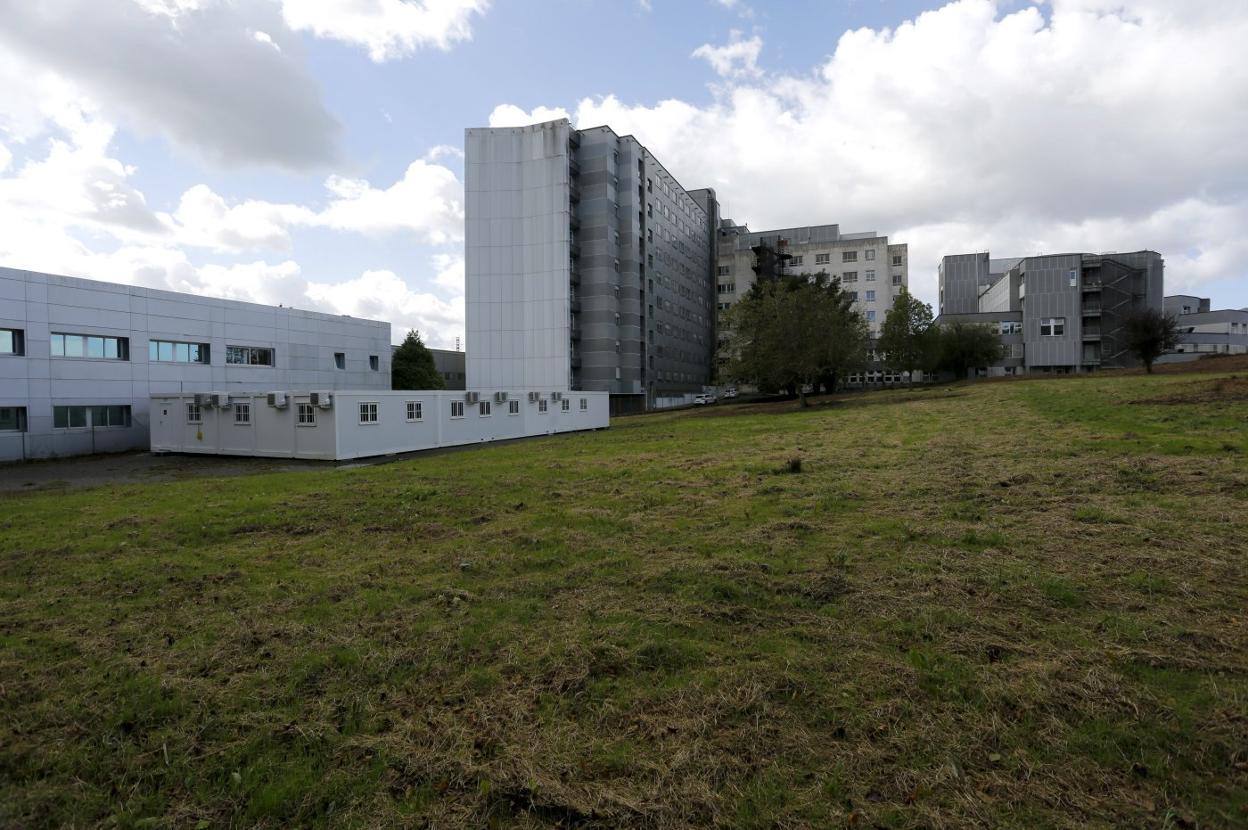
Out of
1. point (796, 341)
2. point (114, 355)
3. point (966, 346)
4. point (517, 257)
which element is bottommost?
point (114, 355)

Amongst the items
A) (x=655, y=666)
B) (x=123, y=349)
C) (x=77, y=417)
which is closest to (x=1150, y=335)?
(x=655, y=666)


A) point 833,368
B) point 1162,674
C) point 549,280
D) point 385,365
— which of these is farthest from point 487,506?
point 549,280

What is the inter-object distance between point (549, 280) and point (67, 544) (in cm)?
6099

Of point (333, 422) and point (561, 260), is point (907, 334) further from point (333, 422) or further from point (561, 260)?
point (333, 422)

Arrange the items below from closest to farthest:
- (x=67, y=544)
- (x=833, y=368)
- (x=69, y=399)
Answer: (x=67, y=544) < (x=69, y=399) < (x=833, y=368)

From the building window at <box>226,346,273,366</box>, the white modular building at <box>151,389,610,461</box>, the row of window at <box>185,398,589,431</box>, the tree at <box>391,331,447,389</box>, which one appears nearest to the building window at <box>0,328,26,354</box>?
the row of window at <box>185,398,589,431</box>

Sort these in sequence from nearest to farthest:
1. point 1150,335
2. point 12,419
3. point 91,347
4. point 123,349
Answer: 1. point 12,419
2. point 91,347
3. point 123,349
4. point 1150,335

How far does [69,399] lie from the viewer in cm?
3719

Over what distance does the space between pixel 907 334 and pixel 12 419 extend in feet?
252

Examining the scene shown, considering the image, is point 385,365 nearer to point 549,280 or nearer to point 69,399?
point 549,280

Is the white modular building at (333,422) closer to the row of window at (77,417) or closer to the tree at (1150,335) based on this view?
the row of window at (77,417)

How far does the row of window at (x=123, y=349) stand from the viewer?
35156 mm

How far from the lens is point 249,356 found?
156 ft

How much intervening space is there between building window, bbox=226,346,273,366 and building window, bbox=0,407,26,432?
41.4ft
